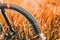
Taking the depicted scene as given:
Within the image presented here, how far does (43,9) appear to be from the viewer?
3.37 metres

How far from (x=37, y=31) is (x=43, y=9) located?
2.73ft

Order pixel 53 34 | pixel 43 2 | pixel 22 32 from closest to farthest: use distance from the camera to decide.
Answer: pixel 22 32
pixel 53 34
pixel 43 2

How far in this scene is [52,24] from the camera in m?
3.31

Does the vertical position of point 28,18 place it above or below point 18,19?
below

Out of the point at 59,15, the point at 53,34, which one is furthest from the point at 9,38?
Result: the point at 59,15

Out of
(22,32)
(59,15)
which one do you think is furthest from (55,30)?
(22,32)

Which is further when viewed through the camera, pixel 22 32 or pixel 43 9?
pixel 43 9

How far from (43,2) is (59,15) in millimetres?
323

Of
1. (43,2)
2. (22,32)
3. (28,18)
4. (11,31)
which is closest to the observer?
(28,18)

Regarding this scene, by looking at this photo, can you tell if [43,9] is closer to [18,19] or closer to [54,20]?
[54,20]

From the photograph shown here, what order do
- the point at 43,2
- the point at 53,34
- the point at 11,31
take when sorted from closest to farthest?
the point at 11,31 < the point at 53,34 < the point at 43,2

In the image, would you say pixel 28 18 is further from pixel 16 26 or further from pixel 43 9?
pixel 43 9

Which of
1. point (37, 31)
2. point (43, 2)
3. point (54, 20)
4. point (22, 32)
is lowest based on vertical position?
point (37, 31)

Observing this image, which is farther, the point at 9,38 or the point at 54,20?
the point at 54,20
